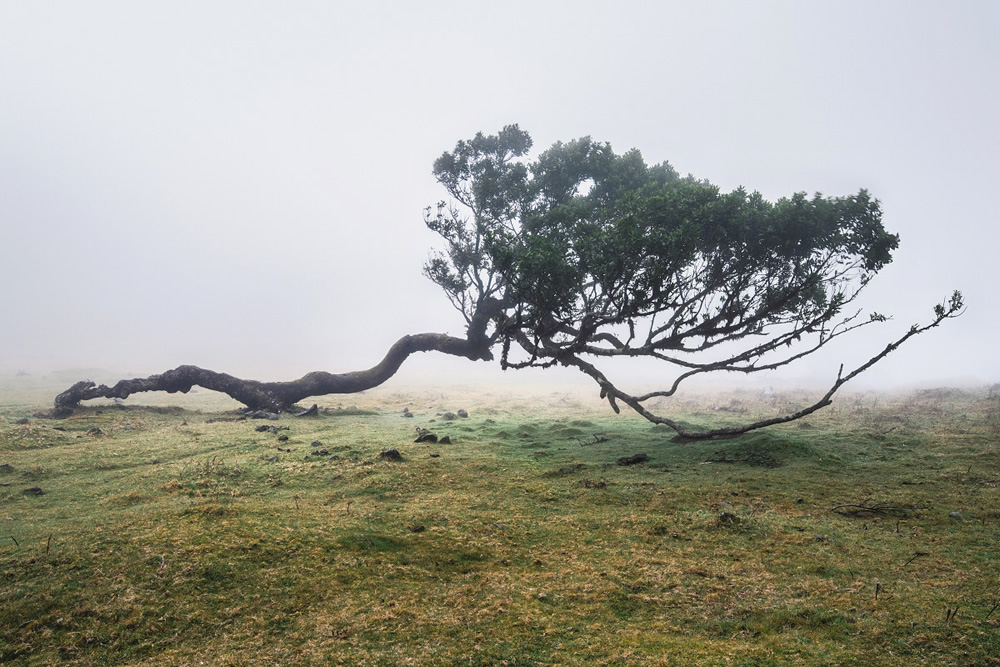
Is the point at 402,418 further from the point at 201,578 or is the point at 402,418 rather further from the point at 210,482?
the point at 201,578

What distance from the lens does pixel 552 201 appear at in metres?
25.9

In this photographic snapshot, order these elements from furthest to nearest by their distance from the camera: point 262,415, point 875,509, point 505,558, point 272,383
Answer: point 272,383 → point 262,415 → point 875,509 → point 505,558

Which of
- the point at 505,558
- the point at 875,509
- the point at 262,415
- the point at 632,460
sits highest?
the point at 262,415

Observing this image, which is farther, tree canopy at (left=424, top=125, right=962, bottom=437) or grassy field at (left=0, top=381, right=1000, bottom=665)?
tree canopy at (left=424, top=125, right=962, bottom=437)

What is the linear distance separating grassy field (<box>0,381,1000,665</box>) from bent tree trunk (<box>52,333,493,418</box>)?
513 inches

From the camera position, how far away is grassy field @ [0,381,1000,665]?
5.83 m

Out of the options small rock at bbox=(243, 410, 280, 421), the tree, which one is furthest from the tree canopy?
small rock at bbox=(243, 410, 280, 421)

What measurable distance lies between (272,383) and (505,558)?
2550 centimetres

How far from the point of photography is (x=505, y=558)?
835cm

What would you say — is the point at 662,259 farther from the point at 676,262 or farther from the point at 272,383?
the point at 272,383

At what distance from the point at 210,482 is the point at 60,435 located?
36.8 feet

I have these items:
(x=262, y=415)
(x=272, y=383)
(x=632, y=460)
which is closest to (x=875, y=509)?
(x=632, y=460)

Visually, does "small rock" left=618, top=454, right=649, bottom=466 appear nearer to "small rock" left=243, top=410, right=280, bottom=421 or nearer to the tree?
the tree

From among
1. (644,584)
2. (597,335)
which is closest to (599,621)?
(644,584)
